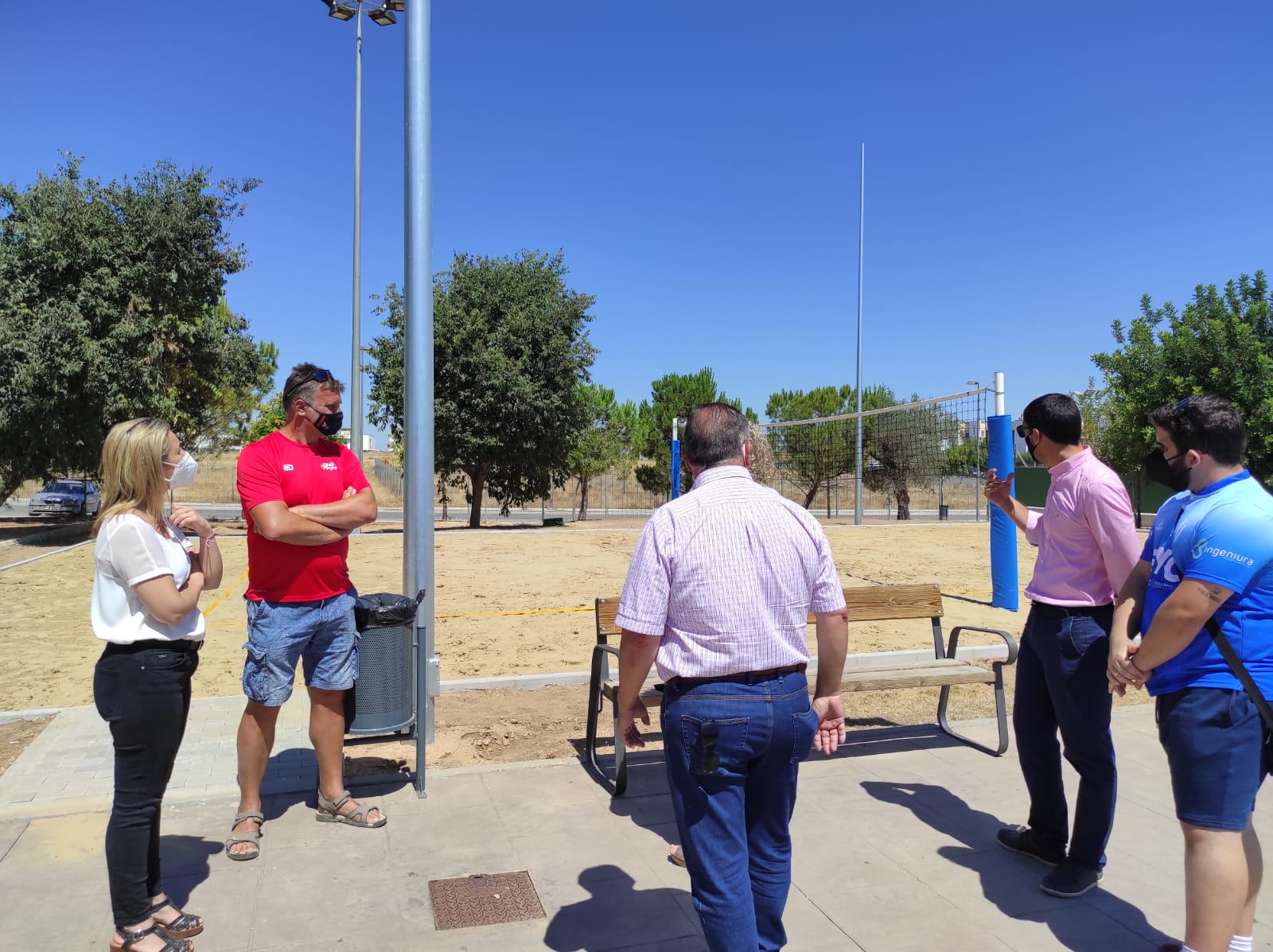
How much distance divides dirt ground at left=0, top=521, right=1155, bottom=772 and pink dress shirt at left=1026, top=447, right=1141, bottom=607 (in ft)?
9.31

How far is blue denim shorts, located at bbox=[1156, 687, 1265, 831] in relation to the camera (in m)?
2.72

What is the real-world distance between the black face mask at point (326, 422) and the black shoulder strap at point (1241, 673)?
11.6 feet

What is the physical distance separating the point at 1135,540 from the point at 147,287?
879 inches

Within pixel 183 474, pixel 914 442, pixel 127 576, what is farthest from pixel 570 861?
pixel 914 442

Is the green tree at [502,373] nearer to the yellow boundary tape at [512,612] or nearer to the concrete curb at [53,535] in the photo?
the concrete curb at [53,535]

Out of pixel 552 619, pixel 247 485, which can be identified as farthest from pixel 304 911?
pixel 552 619

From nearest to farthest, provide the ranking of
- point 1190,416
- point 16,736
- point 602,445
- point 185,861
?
point 1190,416
point 185,861
point 16,736
point 602,445

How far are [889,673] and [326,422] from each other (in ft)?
11.3

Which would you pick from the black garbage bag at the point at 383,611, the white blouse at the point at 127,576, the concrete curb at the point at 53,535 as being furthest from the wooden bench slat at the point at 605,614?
the concrete curb at the point at 53,535

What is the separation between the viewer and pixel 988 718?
20.4 feet

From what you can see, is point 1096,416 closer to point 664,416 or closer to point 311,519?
point 664,416

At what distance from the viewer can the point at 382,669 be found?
14.6 feet

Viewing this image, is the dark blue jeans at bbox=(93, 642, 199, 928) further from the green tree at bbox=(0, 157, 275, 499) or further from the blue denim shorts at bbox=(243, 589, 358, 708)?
the green tree at bbox=(0, 157, 275, 499)

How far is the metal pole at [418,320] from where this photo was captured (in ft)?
17.8
